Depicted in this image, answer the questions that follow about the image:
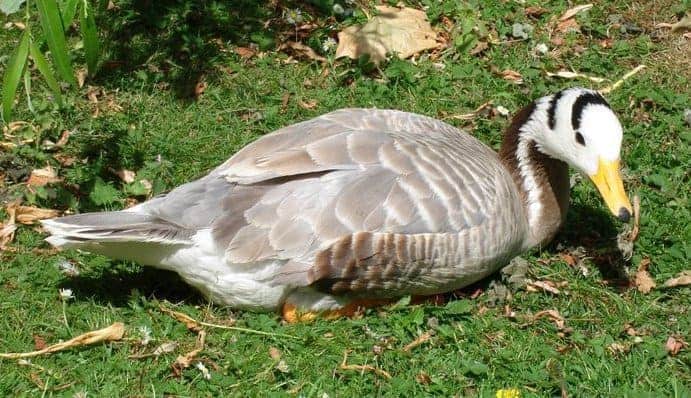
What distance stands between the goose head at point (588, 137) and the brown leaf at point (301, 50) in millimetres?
2172

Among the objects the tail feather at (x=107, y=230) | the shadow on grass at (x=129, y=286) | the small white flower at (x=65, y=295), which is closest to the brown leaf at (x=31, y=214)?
the shadow on grass at (x=129, y=286)

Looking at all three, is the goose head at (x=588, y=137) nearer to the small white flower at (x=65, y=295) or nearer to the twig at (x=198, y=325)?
the twig at (x=198, y=325)

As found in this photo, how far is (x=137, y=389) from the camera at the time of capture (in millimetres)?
4090

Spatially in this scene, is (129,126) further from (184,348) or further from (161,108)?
(184,348)

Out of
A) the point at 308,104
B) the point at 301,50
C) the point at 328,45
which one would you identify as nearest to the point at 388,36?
the point at 328,45

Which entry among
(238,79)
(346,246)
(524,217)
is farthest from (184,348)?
(238,79)

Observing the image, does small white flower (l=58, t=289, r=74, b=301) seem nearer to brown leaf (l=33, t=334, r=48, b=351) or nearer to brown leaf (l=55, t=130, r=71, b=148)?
brown leaf (l=33, t=334, r=48, b=351)

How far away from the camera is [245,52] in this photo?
6.69 meters

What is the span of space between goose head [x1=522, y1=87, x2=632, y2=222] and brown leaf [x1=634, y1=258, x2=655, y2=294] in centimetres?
63

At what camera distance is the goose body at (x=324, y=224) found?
4344mm

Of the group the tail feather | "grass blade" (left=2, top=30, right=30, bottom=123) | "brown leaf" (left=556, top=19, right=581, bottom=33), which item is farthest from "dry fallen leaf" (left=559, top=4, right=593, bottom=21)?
"grass blade" (left=2, top=30, right=30, bottom=123)

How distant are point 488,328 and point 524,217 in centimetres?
81

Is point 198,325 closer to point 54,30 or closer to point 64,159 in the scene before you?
point 54,30

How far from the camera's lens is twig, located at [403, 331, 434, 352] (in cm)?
443
